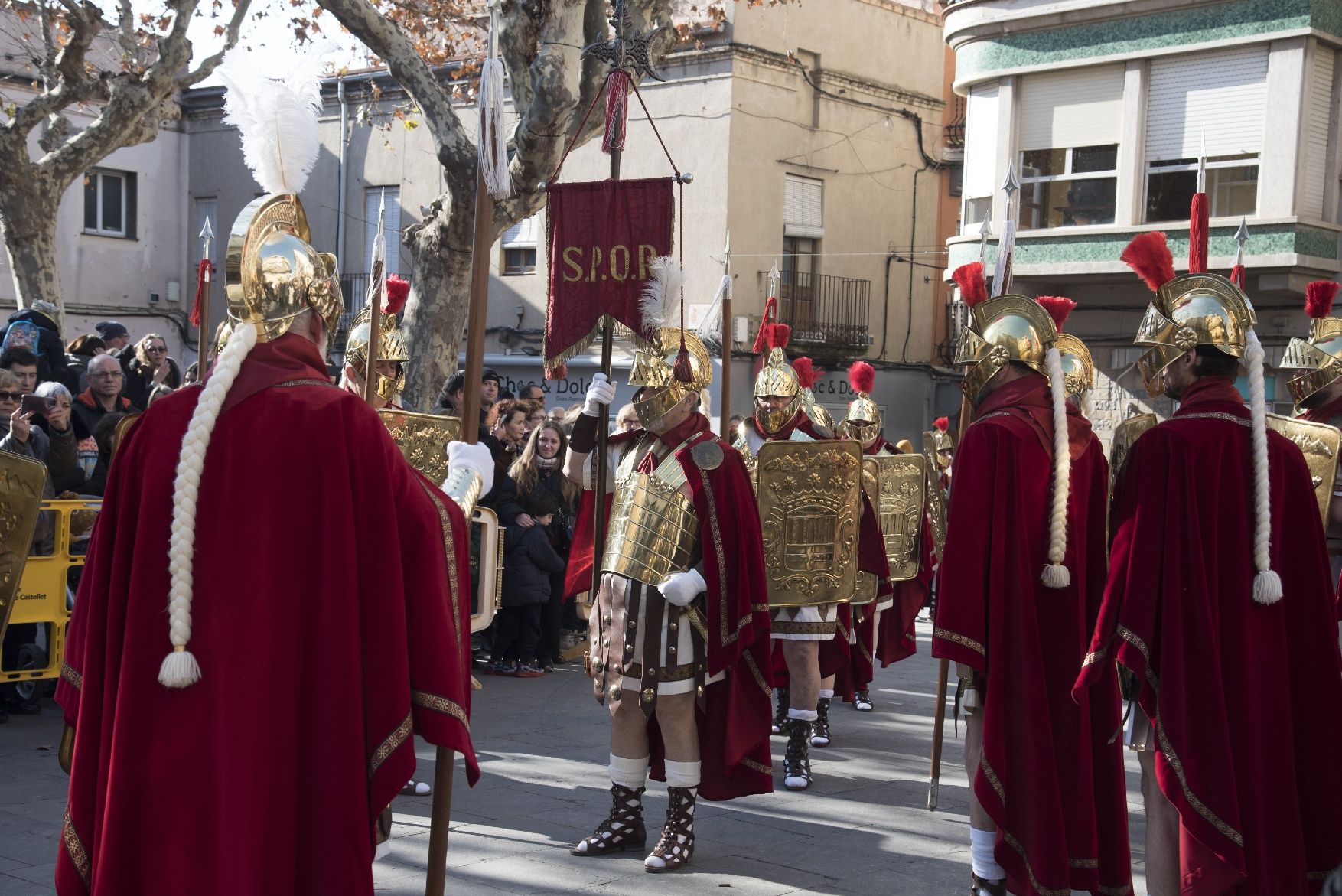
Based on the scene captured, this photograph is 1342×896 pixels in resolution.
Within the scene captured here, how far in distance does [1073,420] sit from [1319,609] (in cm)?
107

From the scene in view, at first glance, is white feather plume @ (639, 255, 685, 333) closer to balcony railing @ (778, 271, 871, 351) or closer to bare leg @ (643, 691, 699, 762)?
bare leg @ (643, 691, 699, 762)

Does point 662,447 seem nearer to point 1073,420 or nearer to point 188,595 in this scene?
point 1073,420

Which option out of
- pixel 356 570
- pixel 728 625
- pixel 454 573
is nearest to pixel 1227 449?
pixel 728 625

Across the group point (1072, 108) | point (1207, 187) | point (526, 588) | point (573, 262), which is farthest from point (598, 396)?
point (1072, 108)

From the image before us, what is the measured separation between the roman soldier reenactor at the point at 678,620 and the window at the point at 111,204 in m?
25.2

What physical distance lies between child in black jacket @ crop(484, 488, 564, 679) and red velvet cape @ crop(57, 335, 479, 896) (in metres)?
6.62

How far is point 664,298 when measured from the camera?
609 cm

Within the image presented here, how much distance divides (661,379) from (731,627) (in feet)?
3.47

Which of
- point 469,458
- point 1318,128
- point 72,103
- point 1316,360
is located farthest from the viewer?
point 1318,128

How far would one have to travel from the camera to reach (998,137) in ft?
68.4

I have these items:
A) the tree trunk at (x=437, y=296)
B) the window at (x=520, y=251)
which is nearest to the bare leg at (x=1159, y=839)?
the tree trunk at (x=437, y=296)

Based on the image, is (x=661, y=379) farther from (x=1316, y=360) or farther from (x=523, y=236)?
(x=523, y=236)

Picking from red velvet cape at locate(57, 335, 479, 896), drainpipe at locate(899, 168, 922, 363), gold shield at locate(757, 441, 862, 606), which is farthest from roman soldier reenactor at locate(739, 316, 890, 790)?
drainpipe at locate(899, 168, 922, 363)

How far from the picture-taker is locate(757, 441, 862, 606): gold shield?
24.3 ft
